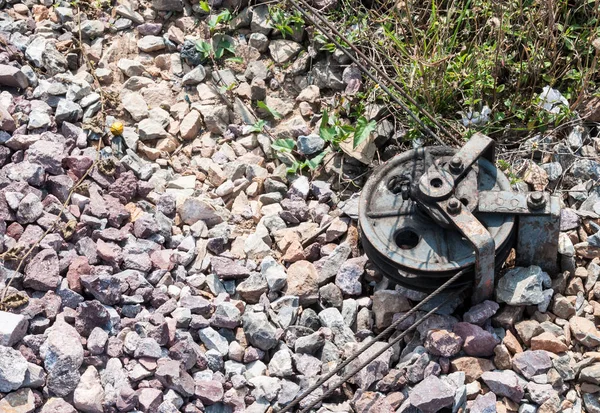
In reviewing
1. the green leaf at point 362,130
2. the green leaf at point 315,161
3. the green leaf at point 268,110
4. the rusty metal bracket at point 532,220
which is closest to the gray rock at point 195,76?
the green leaf at point 268,110

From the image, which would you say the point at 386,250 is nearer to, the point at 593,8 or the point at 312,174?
the point at 312,174

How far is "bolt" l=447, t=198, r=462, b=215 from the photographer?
349cm

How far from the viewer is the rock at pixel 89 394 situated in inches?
134

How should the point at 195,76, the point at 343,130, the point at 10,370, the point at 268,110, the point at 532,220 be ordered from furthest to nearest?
the point at 195,76
the point at 268,110
the point at 343,130
the point at 532,220
the point at 10,370

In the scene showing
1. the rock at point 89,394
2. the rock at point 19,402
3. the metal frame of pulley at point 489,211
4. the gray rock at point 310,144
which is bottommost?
the rock at point 89,394

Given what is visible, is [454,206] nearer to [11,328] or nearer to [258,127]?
[258,127]

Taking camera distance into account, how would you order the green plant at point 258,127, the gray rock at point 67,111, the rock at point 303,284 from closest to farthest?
the rock at point 303,284 < the gray rock at point 67,111 < the green plant at point 258,127

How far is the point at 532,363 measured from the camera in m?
3.43

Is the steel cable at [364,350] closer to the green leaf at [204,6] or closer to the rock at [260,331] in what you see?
the rock at [260,331]

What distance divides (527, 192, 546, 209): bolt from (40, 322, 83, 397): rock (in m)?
1.86

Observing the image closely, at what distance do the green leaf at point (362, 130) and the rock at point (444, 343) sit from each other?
110 cm

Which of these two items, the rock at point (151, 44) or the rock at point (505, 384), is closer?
the rock at point (505, 384)

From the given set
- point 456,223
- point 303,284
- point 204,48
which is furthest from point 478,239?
point 204,48

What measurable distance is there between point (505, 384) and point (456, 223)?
0.63 meters
